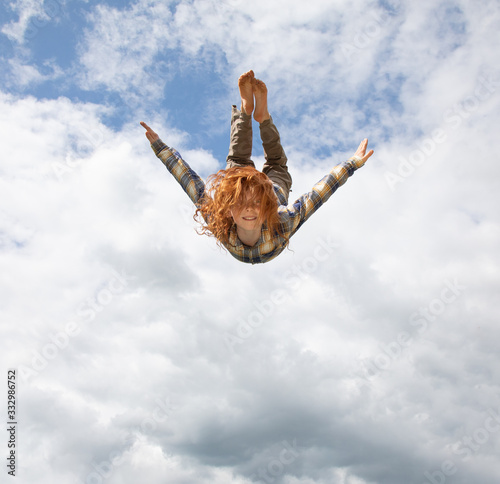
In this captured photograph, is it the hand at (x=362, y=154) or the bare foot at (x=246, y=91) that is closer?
the bare foot at (x=246, y=91)

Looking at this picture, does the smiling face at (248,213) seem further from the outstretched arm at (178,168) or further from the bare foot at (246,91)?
the bare foot at (246,91)

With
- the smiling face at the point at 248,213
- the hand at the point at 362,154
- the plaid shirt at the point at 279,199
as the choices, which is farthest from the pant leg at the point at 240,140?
the hand at the point at 362,154

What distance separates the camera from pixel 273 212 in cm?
721

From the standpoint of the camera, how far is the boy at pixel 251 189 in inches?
277

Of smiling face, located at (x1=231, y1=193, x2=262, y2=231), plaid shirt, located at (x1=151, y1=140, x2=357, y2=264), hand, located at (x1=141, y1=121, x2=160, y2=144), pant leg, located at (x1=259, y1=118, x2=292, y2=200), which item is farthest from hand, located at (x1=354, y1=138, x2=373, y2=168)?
hand, located at (x1=141, y1=121, x2=160, y2=144)

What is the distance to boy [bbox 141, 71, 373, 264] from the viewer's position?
7023 millimetres

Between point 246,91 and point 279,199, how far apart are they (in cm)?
177

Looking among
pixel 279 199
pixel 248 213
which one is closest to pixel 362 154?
pixel 279 199

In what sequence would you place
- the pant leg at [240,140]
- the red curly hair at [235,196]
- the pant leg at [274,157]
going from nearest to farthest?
the red curly hair at [235,196], the pant leg at [240,140], the pant leg at [274,157]

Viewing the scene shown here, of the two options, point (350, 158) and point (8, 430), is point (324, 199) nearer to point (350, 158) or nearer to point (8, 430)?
point (350, 158)

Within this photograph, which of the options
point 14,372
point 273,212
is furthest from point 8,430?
point 273,212

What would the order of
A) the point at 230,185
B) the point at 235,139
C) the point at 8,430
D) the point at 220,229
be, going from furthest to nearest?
1. the point at 8,430
2. the point at 235,139
3. the point at 220,229
4. the point at 230,185

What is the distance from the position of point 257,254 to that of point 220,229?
0.75 metres

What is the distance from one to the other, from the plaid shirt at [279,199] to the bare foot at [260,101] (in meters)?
1.23
